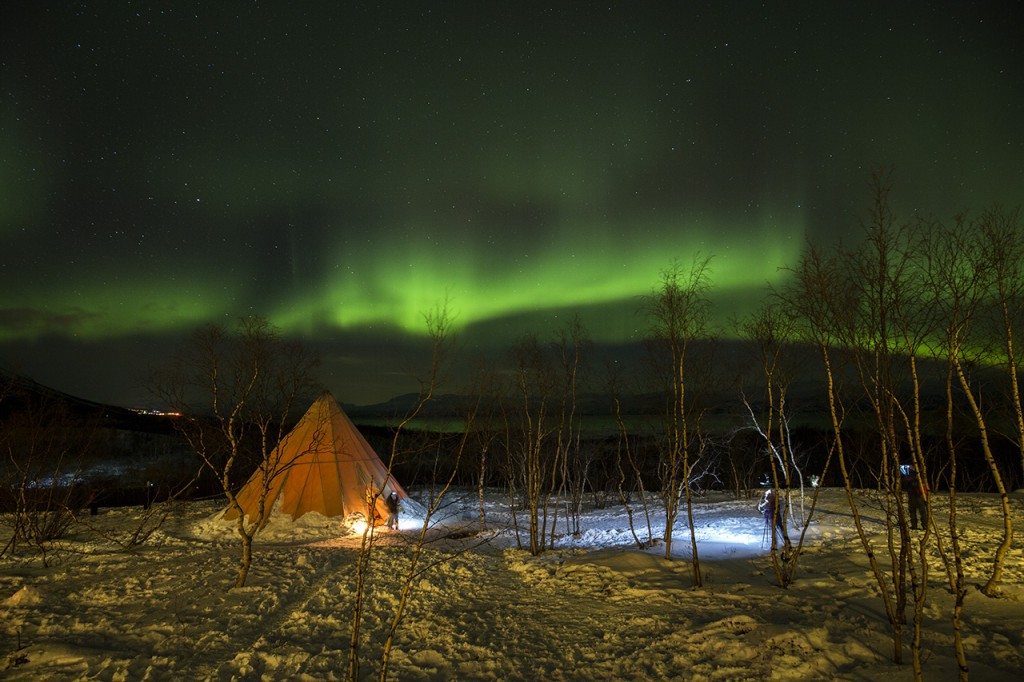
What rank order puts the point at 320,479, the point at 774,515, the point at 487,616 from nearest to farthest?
the point at 487,616 → the point at 774,515 → the point at 320,479

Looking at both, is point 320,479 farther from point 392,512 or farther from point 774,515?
point 774,515

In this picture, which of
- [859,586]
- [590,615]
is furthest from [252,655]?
[859,586]

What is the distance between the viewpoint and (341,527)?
16828 mm

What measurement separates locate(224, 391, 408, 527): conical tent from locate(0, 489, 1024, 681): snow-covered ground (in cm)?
366

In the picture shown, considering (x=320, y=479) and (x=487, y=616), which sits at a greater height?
(x=320, y=479)

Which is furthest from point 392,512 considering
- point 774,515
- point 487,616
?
point 774,515

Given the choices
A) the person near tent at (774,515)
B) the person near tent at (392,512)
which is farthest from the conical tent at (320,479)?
the person near tent at (774,515)

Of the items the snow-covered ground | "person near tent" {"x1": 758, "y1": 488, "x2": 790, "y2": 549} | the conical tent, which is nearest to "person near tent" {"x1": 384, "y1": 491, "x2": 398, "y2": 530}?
the conical tent

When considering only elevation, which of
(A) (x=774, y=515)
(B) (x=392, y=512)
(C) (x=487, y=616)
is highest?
(A) (x=774, y=515)

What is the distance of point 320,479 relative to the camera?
1800cm

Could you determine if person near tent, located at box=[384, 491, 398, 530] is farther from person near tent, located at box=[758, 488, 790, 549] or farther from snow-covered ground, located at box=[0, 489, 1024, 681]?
person near tent, located at box=[758, 488, 790, 549]

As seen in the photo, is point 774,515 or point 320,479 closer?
point 774,515

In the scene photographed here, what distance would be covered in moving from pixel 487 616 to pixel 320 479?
10264mm

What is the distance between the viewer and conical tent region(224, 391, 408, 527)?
1742 cm
